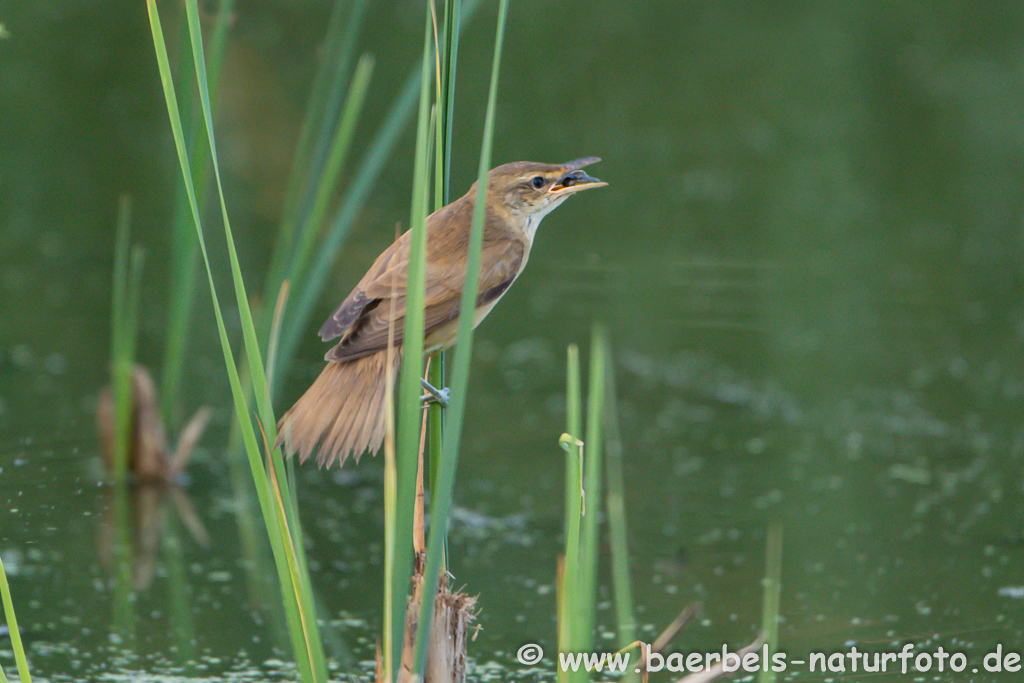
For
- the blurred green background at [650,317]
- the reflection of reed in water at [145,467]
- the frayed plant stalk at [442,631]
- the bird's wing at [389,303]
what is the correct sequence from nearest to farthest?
the frayed plant stalk at [442,631], the bird's wing at [389,303], the blurred green background at [650,317], the reflection of reed in water at [145,467]

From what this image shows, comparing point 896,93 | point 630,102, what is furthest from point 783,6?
point 630,102

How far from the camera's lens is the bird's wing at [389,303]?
218 centimetres

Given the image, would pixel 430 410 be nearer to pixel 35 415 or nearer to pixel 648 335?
pixel 35 415

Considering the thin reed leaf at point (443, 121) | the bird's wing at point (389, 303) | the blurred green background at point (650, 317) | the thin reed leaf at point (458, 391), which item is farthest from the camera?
the blurred green background at point (650, 317)

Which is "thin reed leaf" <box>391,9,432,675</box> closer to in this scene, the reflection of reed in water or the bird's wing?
the bird's wing

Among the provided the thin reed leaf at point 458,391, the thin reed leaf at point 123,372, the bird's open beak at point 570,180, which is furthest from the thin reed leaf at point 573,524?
the thin reed leaf at point 123,372

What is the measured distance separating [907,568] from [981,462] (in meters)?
0.97

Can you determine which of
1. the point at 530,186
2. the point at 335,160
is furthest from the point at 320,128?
the point at 530,186

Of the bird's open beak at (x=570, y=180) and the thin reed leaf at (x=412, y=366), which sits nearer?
the thin reed leaf at (x=412, y=366)

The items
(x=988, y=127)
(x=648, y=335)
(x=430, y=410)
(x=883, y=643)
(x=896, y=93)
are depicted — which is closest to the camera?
(x=430, y=410)

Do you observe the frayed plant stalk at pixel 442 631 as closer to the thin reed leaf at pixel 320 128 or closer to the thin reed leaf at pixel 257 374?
the thin reed leaf at pixel 257 374

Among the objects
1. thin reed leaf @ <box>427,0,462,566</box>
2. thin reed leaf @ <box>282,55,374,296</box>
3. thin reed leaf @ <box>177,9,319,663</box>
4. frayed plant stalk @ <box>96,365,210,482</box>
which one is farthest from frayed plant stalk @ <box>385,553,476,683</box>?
frayed plant stalk @ <box>96,365,210,482</box>

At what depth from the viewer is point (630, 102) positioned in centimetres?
845

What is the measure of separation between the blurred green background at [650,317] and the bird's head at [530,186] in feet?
3.25
